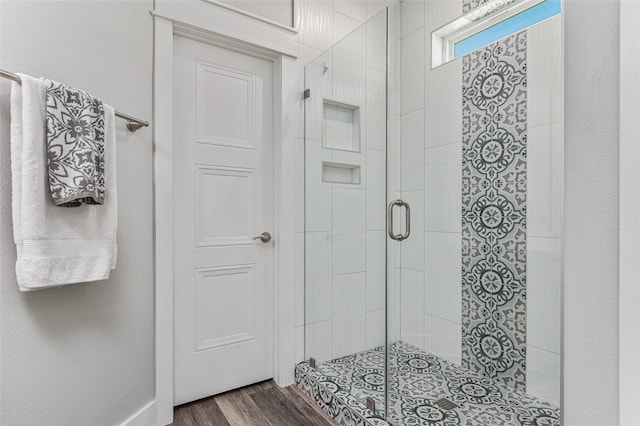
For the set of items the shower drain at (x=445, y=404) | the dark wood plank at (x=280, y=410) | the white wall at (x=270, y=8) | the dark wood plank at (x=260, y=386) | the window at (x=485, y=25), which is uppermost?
the white wall at (x=270, y=8)

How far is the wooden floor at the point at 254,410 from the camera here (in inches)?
65.6

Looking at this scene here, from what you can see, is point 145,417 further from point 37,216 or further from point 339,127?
point 339,127

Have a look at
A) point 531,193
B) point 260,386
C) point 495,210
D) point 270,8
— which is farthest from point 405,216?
point 270,8

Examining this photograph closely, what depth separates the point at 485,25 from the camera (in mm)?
1959

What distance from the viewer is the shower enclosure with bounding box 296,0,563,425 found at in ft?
5.35

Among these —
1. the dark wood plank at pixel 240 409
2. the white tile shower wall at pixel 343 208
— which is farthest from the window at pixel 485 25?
the dark wood plank at pixel 240 409

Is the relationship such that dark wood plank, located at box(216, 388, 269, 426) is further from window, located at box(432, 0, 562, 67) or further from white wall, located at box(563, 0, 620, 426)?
window, located at box(432, 0, 562, 67)

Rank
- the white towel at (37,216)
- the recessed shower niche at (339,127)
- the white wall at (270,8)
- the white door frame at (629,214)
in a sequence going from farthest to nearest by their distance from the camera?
the recessed shower niche at (339,127) → the white wall at (270,8) → the white towel at (37,216) → the white door frame at (629,214)

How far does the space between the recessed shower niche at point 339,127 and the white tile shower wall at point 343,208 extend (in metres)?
0.04

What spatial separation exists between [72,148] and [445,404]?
2.02 m

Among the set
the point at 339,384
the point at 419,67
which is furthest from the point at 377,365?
the point at 419,67

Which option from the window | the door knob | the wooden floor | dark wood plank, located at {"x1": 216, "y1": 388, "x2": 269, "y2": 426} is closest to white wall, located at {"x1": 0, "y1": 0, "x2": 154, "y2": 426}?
the wooden floor

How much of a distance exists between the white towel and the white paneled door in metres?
0.60

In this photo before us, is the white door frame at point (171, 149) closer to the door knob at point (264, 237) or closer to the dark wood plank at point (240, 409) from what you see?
the door knob at point (264, 237)
